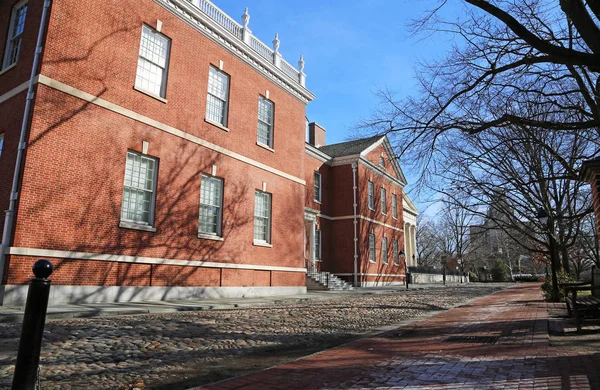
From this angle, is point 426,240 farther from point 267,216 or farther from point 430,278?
point 267,216

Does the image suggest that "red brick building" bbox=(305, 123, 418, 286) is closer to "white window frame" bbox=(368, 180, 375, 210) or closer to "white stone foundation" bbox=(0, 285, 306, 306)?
"white window frame" bbox=(368, 180, 375, 210)

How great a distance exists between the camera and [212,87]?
51.4 feet

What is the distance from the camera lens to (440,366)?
4891 mm

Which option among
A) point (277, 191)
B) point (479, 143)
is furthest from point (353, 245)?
point (479, 143)

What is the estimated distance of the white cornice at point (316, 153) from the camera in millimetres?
27712

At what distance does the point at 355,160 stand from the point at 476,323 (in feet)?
69.6

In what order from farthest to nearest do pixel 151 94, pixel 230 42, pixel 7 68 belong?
pixel 230 42
pixel 151 94
pixel 7 68

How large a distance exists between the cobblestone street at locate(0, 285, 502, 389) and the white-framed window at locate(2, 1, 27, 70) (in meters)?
8.74

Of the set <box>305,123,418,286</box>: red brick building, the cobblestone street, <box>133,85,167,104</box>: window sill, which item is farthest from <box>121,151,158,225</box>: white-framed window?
<box>305,123,418,286</box>: red brick building

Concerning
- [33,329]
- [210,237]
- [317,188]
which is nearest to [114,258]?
[210,237]

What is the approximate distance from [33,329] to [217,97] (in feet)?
45.0

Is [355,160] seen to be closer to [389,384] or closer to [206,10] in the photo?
[206,10]

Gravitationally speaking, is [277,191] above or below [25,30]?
below

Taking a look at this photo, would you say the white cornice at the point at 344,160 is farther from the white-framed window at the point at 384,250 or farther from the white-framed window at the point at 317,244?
the white-framed window at the point at 384,250
